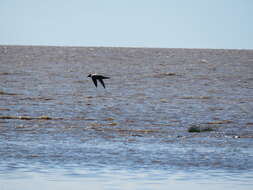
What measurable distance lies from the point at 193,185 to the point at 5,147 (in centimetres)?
599

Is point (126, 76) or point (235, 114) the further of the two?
point (126, 76)

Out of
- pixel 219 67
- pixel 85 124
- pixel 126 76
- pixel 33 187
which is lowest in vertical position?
pixel 33 187

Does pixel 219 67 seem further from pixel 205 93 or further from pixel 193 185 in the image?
pixel 193 185

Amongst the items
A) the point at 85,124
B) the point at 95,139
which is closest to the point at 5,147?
the point at 95,139

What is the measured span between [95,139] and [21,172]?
5156mm

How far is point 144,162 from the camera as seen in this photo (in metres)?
15.2

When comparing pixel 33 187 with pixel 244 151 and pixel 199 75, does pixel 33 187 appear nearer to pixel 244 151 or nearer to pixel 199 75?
pixel 244 151

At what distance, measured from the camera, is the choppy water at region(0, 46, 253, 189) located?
13500mm

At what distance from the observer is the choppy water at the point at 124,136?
1350 centimetres

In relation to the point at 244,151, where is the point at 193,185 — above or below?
below

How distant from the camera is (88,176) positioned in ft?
43.7

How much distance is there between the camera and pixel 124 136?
19438 mm

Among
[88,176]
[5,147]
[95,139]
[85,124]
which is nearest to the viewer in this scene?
[88,176]

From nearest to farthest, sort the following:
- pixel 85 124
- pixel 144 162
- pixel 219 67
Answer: pixel 144 162
pixel 85 124
pixel 219 67
